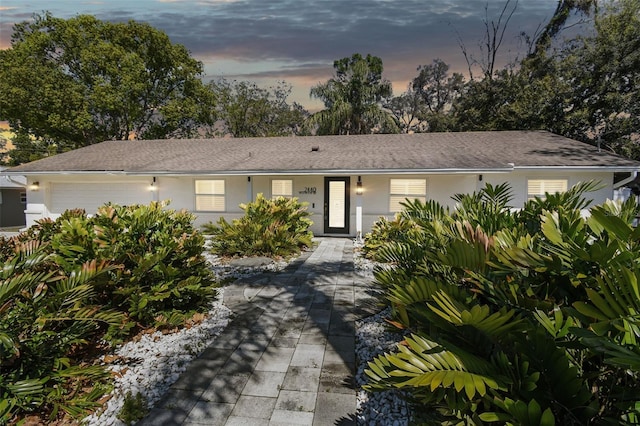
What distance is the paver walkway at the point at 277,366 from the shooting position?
2.39 metres

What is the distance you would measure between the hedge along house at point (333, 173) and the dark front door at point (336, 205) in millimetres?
37

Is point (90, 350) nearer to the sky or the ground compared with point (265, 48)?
nearer to the ground

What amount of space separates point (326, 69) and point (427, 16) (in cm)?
755

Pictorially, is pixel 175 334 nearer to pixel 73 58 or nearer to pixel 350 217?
pixel 350 217

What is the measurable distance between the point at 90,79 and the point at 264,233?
1992 cm

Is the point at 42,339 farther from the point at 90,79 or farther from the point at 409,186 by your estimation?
the point at 90,79

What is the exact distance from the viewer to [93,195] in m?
12.6

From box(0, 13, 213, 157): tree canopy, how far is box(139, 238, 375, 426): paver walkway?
804 inches

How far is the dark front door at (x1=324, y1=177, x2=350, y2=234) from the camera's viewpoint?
1145 centimetres

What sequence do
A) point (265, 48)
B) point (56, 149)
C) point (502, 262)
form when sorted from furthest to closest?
point (56, 149), point (265, 48), point (502, 262)

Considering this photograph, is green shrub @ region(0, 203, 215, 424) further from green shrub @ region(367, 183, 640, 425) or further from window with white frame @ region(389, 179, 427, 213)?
window with white frame @ region(389, 179, 427, 213)

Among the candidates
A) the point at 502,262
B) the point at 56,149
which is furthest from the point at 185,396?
the point at 56,149

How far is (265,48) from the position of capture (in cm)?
1457

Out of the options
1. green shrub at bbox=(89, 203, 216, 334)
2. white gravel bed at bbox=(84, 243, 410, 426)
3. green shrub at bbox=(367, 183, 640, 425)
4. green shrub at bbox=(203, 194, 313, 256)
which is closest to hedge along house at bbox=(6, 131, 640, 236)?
green shrub at bbox=(203, 194, 313, 256)
